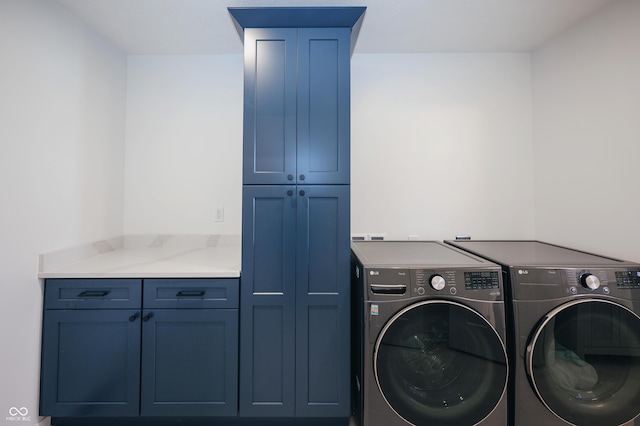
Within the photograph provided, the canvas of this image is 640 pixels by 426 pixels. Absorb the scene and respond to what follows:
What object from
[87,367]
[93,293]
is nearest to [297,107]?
Result: [93,293]

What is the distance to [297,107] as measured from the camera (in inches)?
62.0

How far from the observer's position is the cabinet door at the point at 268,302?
1.54m

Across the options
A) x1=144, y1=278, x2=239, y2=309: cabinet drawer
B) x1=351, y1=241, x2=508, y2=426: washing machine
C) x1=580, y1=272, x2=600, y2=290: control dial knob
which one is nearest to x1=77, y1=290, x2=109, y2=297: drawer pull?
x1=144, y1=278, x2=239, y2=309: cabinet drawer

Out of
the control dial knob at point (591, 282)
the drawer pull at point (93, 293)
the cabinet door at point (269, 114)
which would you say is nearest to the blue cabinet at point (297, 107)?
the cabinet door at point (269, 114)

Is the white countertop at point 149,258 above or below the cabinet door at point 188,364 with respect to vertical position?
above

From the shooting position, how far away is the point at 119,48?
7.00 feet

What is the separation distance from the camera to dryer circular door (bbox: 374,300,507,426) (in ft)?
4.38

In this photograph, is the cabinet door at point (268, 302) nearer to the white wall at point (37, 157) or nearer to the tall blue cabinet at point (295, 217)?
the tall blue cabinet at point (295, 217)

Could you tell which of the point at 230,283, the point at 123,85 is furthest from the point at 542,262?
the point at 123,85

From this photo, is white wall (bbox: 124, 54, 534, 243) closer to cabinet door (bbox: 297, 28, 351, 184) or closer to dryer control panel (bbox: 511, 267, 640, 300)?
cabinet door (bbox: 297, 28, 351, 184)

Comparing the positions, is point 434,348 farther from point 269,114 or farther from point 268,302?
point 269,114

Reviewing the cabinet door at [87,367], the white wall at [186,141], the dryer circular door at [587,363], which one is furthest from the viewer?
the white wall at [186,141]

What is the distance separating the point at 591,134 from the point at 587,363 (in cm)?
139

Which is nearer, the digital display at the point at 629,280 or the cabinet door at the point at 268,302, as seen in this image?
the digital display at the point at 629,280
